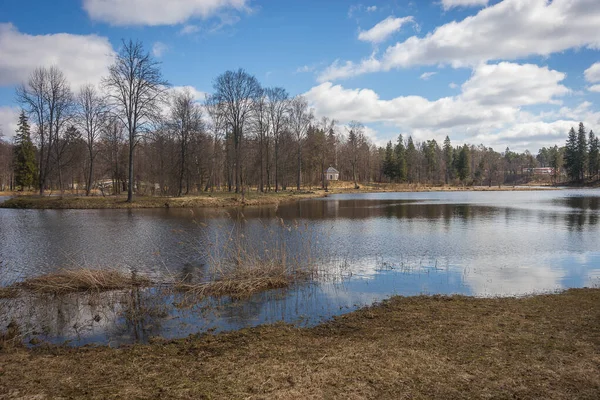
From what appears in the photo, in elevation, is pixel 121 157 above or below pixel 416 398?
above

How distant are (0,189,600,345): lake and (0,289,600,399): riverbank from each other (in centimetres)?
125

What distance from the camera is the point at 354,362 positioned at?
5.66m

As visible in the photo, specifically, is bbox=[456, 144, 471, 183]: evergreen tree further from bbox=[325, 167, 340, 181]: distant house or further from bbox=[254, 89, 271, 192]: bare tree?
bbox=[254, 89, 271, 192]: bare tree

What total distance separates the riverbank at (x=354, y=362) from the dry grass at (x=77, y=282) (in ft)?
13.9

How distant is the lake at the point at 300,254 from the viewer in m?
8.62

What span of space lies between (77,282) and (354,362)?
8.86 metres

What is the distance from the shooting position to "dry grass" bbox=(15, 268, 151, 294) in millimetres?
10555

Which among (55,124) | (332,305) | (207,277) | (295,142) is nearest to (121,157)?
(55,124)

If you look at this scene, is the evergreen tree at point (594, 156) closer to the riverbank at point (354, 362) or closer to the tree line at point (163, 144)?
the tree line at point (163, 144)

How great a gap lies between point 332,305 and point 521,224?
69.1ft

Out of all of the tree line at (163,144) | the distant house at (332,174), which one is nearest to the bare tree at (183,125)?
the tree line at (163,144)

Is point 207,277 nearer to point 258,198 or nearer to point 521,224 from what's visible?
point 521,224

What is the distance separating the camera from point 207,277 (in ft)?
39.3

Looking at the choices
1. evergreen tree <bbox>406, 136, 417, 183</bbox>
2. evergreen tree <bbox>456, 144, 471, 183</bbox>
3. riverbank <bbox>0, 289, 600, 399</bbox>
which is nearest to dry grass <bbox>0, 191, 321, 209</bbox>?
riverbank <bbox>0, 289, 600, 399</bbox>
